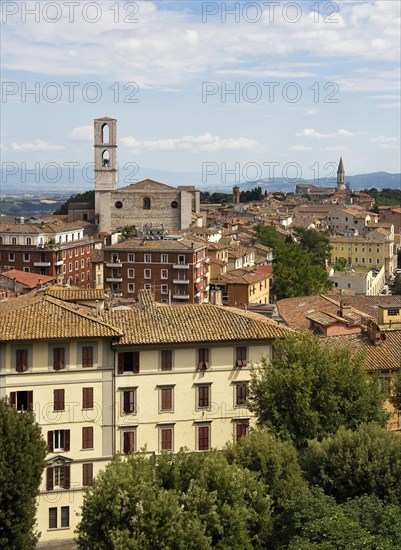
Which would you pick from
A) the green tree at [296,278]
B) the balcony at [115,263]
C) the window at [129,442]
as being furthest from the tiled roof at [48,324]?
the green tree at [296,278]

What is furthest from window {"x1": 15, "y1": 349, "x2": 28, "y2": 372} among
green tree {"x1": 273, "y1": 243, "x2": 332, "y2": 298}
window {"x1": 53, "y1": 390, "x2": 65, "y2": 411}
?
green tree {"x1": 273, "y1": 243, "x2": 332, "y2": 298}

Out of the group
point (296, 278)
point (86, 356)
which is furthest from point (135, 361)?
point (296, 278)

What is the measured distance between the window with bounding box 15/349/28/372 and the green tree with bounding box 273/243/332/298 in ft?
127

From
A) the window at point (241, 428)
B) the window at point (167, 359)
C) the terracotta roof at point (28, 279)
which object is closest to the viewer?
the window at point (167, 359)

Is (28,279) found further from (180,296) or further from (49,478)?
(49,478)

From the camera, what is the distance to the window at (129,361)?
27.3 meters

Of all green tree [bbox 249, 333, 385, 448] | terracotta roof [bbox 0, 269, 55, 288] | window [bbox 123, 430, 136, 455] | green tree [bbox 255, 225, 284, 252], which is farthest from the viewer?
green tree [bbox 255, 225, 284, 252]

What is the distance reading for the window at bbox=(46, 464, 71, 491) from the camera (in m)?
26.4

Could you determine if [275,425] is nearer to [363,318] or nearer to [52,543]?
[52,543]

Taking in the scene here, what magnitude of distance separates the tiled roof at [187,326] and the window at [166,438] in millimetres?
2718

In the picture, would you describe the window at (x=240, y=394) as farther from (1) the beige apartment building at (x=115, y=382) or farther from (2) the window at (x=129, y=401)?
(2) the window at (x=129, y=401)

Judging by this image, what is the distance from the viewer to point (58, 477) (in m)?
26.6

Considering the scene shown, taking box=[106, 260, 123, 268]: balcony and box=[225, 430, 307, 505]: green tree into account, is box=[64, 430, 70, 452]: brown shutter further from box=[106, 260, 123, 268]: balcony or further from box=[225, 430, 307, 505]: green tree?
box=[106, 260, 123, 268]: balcony

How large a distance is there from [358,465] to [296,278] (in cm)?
4517
